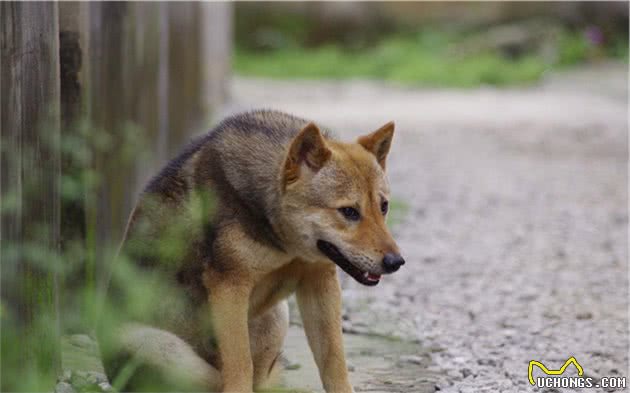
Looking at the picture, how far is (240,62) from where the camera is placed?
75.2 ft

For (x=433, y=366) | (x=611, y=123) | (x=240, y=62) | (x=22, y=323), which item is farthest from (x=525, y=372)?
(x=240, y=62)

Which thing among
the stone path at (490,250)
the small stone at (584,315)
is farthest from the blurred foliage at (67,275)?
the small stone at (584,315)

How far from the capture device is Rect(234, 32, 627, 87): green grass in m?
19.5

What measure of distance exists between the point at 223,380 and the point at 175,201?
81 cm

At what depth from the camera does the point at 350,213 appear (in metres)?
4.34

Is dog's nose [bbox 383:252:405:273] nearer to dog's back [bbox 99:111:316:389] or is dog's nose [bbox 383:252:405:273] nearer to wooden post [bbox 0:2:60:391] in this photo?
dog's back [bbox 99:111:316:389]

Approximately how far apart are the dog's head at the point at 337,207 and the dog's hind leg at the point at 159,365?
2.17 feet

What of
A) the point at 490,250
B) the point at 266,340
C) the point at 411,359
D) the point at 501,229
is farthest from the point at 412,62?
the point at 266,340

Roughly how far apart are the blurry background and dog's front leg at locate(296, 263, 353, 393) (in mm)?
392

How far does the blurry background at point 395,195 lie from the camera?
4.32 metres

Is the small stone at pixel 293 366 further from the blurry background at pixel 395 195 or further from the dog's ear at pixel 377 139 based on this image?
the dog's ear at pixel 377 139

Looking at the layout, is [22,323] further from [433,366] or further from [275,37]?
[275,37]

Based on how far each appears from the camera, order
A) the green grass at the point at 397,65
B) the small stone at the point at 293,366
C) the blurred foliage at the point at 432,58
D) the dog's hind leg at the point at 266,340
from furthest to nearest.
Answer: the blurred foliage at the point at 432,58
the green grass at the point at 397,65
the small stone at the point at 293,366
the dog's hind leg at the point at 266,340

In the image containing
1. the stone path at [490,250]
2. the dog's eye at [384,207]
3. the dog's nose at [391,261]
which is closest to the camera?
the dog's nose at [391,261]
